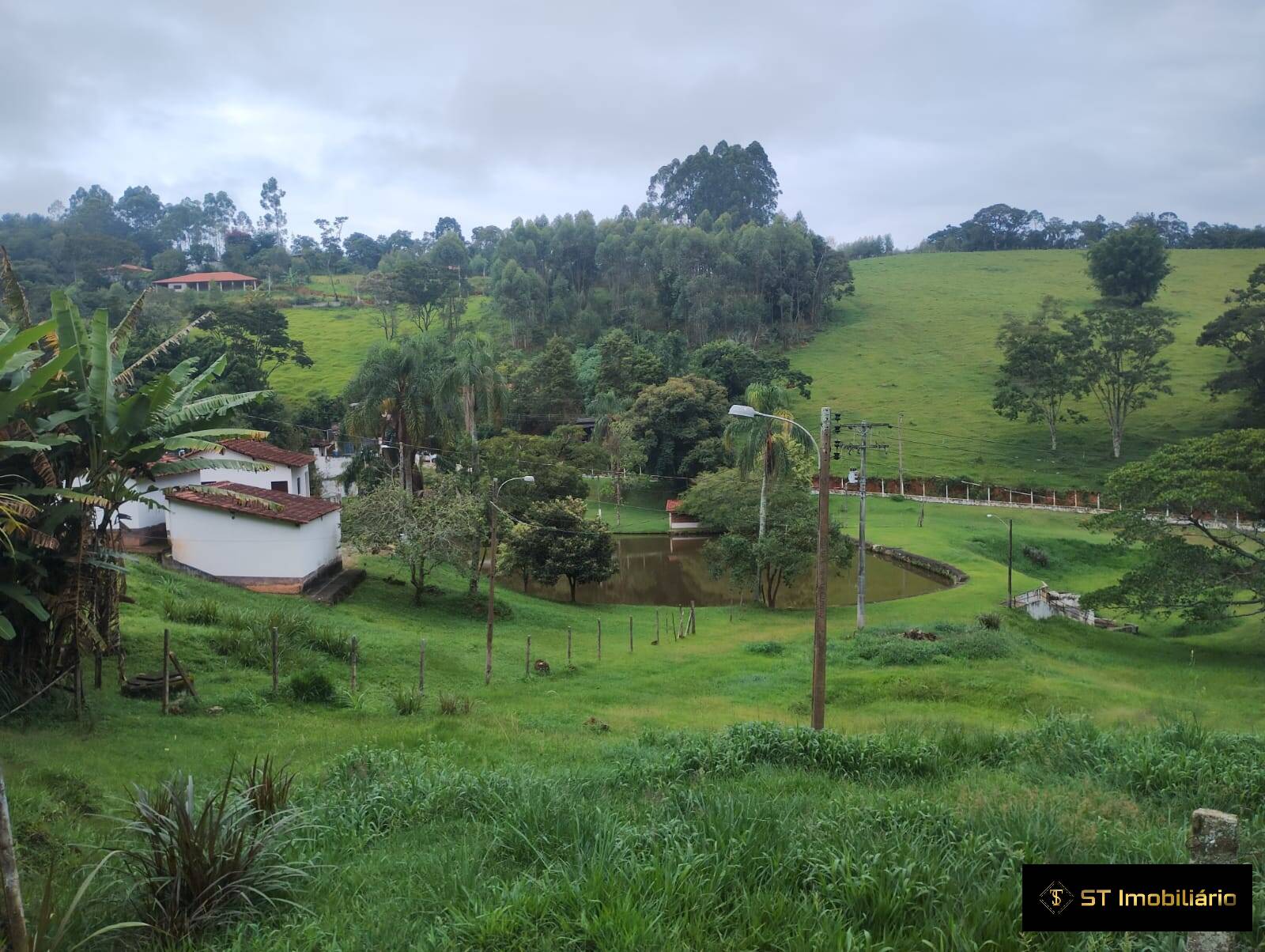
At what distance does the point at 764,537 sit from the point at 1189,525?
16.5 meters

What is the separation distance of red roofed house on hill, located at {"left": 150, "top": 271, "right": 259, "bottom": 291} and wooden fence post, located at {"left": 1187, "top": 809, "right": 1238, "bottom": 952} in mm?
115823

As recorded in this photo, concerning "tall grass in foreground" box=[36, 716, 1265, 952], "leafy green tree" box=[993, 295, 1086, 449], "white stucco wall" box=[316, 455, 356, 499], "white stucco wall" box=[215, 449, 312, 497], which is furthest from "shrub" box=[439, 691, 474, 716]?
"leafy green tree" box=[993, 295, 1086, 449]

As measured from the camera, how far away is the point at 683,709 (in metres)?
20.4

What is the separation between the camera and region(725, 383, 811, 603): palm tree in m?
39.6

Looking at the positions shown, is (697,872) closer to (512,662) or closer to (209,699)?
(209,699)

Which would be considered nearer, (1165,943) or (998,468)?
(1165,943)

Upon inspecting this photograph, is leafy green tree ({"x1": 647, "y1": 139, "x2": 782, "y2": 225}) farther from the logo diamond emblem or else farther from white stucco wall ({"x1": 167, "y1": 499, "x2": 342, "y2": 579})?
the logo diamond emblem

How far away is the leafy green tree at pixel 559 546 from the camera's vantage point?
39.0 m

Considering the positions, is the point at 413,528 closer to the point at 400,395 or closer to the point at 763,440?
the point at 400,395

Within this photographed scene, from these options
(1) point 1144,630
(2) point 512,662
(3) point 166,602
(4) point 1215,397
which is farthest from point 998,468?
(3) point 166,602

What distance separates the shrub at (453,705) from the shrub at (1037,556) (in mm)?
40952

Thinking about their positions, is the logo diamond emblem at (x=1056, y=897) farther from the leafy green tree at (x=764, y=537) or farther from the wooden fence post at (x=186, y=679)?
the leafy green tree at (x=764, y=537)

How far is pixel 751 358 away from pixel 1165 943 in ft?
235

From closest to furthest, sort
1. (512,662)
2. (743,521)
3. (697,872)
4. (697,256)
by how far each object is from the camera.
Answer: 1. (697,872)
2. (512,662)
3. (743,521)
4. (697,256)
